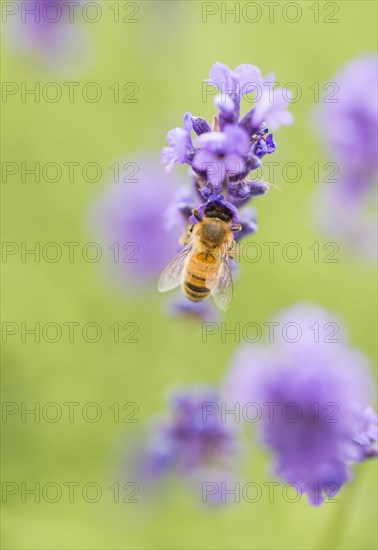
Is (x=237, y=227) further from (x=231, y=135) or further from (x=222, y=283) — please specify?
(x=231, y=135)

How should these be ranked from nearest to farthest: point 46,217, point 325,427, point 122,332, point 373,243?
point 325,427 → point 373,243 → point 122,332 → point 46,217

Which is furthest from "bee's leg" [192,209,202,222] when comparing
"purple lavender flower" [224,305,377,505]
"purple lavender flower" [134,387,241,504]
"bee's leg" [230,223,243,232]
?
"purple lavender flower" [134,387,241,504]

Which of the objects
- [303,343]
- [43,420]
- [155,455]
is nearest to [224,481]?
[155,455]

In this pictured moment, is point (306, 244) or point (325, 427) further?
point (306, 244)

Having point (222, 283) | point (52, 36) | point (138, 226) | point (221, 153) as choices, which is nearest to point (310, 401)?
point (222, 283)

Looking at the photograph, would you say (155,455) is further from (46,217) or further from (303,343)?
(46,217)

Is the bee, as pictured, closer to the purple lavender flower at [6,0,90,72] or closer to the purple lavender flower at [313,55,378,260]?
the purple lavender flower at [313,55,378,260]

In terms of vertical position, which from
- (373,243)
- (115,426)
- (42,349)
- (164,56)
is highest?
(164,56)
